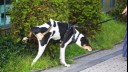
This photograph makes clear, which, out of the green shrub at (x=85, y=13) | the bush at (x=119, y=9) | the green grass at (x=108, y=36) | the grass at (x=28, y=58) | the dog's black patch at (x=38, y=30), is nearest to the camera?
the grass at (x=28, y=58)

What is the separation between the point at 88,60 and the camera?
375 inches

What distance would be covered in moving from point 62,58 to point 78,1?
2.89m

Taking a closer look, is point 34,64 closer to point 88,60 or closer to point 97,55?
point 88,60

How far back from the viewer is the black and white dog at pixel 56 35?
8328 millimetres

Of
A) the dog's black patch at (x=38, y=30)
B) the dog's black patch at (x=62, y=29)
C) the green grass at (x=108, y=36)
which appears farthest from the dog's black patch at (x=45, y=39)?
the green grass at (x=108, y=36)

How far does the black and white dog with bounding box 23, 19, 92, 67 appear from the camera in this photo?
8328 mm

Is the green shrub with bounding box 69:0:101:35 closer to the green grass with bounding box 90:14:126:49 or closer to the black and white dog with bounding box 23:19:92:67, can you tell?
the green grass with bounding box 90:14:126:49

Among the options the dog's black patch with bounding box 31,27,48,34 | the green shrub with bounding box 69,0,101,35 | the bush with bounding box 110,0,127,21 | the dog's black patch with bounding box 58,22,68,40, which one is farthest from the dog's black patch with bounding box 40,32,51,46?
the bush with bounding box 110,0,127,21

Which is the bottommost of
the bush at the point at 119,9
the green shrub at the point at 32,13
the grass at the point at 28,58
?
the bush at the point at 119,9

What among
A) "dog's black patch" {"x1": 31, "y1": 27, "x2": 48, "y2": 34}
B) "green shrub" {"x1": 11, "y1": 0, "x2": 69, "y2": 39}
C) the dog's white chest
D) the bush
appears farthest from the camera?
the bush

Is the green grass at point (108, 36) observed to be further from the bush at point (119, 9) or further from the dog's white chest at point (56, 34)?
the dog's white chest at point (56, 34)

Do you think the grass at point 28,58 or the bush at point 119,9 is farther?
the bush at point 119,9

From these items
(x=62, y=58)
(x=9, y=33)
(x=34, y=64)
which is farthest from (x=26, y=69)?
(x=9, y=33)

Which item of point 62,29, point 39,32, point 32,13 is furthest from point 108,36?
point 39,32
